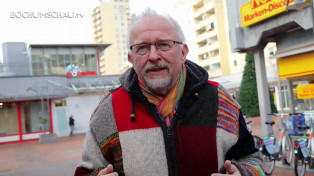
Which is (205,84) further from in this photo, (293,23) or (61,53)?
(61,53)

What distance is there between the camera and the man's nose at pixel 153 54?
1.64m

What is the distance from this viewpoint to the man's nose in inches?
64.7

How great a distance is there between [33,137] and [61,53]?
33.5 ft

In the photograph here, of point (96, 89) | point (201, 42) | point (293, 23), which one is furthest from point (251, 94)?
point (201, 42)

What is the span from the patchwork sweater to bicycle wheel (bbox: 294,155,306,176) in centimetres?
505

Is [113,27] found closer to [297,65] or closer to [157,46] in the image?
[297,65]

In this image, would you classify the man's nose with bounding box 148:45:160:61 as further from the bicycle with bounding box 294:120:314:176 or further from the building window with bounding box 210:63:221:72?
the building window with bounding box 210:63:221:72

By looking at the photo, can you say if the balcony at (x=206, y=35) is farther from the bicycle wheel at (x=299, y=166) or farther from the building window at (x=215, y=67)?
the bicycle wheel at (x=299, y=166)

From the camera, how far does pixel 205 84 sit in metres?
1.84

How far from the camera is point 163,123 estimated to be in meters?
1.66

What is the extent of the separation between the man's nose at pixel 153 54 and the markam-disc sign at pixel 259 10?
898 centimetres

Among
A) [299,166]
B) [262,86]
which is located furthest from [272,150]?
[262,86]

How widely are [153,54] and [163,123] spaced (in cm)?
37

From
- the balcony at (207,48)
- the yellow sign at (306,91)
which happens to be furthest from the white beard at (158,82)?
the balcony at (207,48)
